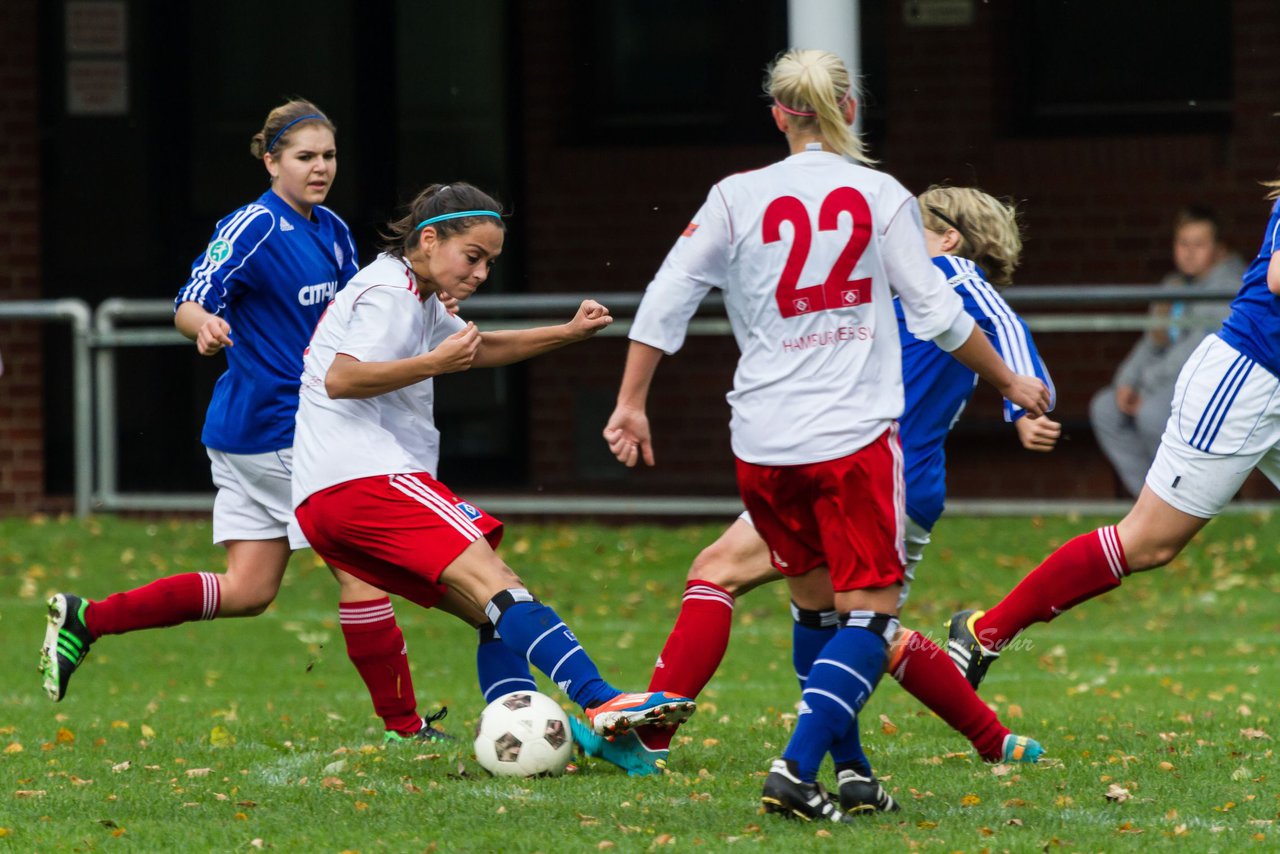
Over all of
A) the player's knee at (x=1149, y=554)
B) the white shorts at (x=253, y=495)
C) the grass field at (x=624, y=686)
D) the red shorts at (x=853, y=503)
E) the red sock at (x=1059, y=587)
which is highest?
the red shorts at (x=853, y=503)

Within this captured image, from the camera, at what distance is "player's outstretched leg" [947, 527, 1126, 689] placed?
19.4 feet

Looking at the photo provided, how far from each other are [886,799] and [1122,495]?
8.18 meters

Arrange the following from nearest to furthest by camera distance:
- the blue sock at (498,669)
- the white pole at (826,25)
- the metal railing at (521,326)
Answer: the blue sock at (498,669)
the white pole at (826,25)
the metal railing at (521,326)

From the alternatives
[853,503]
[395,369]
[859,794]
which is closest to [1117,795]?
[859,794]

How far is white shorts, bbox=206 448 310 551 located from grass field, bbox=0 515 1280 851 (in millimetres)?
639

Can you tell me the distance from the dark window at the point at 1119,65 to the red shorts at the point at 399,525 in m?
8.47

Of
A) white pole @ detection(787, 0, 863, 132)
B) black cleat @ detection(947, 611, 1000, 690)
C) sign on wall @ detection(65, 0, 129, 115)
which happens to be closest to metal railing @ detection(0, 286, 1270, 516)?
white pole @ detection(787, 0, 863, 132)

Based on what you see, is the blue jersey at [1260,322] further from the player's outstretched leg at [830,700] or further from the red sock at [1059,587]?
the player's outstretched leg at [830,700]

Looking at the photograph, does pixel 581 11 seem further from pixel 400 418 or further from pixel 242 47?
pixel 400 418

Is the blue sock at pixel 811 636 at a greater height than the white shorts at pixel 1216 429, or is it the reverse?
the white shorts at pixel 1216 429

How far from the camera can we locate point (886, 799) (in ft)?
15.6

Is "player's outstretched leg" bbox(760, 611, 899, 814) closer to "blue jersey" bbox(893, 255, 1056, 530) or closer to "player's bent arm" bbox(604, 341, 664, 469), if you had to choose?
"player's bent arm" bbox(604, 341, 664, 469)

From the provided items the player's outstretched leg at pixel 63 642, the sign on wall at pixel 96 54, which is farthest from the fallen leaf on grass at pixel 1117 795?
the sign on wall at pixel 96 54

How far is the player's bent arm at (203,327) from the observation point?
18.8 feet
